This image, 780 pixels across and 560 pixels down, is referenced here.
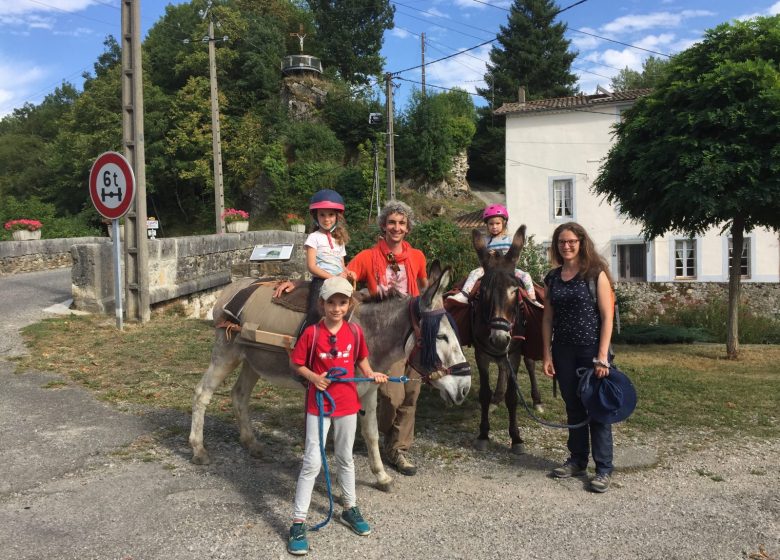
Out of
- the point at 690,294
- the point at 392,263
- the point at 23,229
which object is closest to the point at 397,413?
the point at 392,263

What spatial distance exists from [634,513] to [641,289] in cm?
1974

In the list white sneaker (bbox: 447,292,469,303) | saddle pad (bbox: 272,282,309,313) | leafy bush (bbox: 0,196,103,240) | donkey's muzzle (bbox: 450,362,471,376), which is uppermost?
leafy bush (bbox: 0,196,103,240)

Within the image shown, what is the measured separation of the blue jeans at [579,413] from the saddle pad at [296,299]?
6.82ft

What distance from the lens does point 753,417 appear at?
650 centimetres

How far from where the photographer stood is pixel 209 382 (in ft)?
16.1

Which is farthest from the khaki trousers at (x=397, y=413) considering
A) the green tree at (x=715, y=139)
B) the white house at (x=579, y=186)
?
the white house at (x=579, y=186)

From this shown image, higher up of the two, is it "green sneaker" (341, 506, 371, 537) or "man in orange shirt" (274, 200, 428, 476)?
"man in orange shirt" (274, 200, 428, 476)

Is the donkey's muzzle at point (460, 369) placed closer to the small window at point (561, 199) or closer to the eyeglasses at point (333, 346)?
the eyeglasses at point (333, 346)

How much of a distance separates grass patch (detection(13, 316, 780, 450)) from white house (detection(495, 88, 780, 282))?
1474 centimetres

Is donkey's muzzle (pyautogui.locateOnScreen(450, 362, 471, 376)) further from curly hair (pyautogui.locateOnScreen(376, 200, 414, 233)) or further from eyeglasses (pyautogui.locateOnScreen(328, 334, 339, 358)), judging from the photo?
curly hair (pyautogui.locateOnScreen(376, 200, 414, 233))

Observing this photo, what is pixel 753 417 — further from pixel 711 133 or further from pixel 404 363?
pixel 711 133

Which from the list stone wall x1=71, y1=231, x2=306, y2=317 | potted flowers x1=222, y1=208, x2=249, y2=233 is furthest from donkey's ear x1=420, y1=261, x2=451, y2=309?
potted flowers x1=222, y1=208, x2=249, y2=233

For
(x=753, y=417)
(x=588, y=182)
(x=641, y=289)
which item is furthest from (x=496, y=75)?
(x=753, y=417)

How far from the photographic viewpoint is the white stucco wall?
25047 mm
